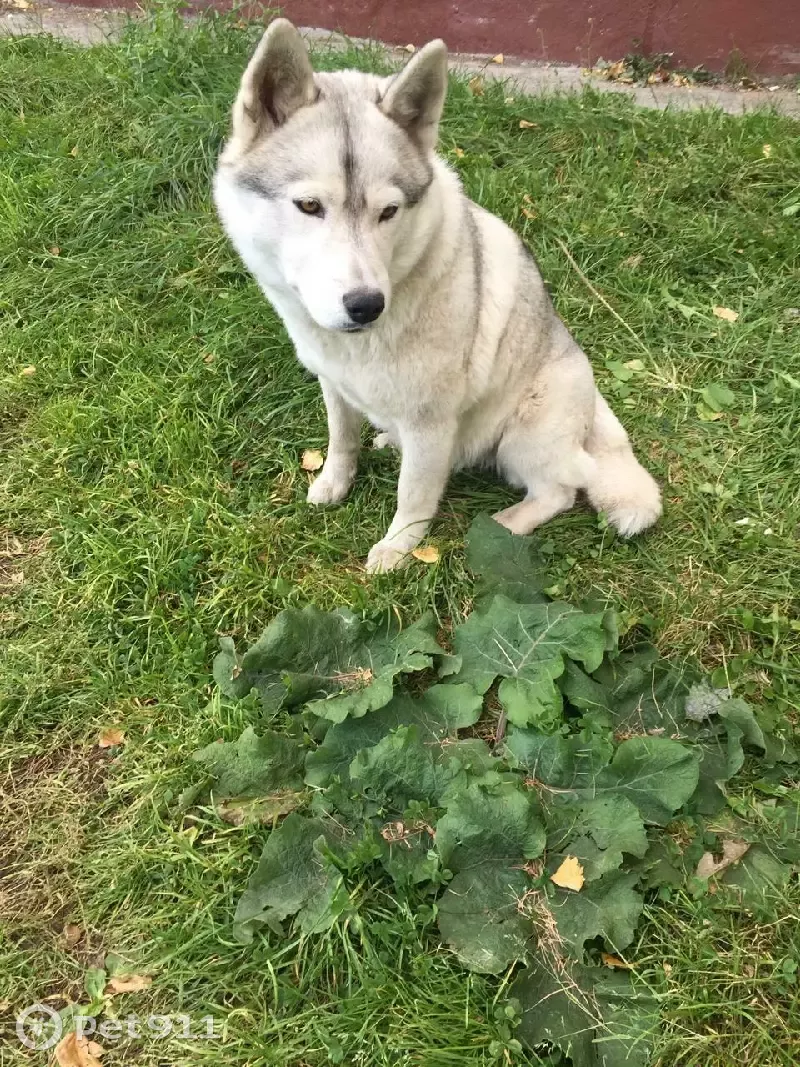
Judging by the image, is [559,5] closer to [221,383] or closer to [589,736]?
[221,383]

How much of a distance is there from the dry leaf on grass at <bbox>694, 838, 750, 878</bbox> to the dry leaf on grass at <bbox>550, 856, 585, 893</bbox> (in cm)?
41

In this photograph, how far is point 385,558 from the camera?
2.97 m

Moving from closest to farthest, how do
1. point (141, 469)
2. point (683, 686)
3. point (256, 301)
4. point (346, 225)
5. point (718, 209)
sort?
point (346, 225), point (683, 686), point (141, 469), point (256, 301), point (718, 209)

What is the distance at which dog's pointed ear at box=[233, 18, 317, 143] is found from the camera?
1.98m

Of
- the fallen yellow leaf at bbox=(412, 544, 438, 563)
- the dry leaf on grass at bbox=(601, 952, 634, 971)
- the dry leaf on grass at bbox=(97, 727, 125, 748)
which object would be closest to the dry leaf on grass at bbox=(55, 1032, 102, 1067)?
the dry leaf on grass at bbox=(97, 727, 125, 748)

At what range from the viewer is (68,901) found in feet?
7.29

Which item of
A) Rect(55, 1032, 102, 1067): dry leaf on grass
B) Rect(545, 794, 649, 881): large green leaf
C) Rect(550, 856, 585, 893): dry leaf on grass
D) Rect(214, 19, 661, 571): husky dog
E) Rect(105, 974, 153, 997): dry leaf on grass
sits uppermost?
Rect(214, 19, 661, 571): husky dog

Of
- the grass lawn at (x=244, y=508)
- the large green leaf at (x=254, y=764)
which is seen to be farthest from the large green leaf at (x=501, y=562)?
the large green leaf at (x=254, y=764)

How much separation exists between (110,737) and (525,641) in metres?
1.49

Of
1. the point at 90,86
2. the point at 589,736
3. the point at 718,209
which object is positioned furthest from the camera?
the point at 90,86

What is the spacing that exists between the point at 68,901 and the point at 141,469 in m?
1.77

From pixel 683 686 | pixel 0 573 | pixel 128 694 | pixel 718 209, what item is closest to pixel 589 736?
pixel 683 686

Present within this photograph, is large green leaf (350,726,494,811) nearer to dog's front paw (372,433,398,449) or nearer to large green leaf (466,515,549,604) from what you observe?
large green leaf (466,515,549,604)

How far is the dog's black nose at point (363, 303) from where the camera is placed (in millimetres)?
2074
